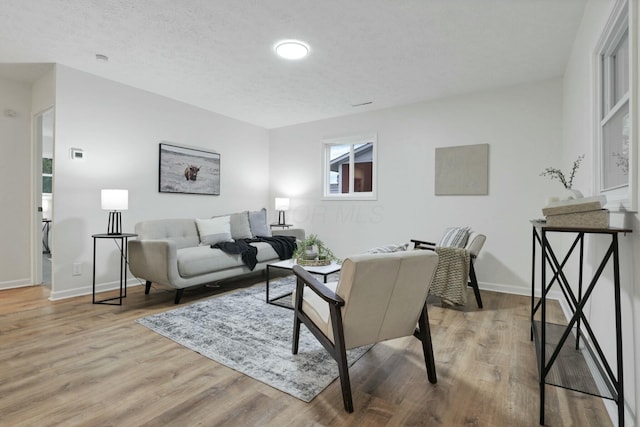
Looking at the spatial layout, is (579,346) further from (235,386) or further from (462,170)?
(462,170)

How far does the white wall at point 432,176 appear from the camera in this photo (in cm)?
385

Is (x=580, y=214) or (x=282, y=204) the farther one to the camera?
(x=282, y=204)

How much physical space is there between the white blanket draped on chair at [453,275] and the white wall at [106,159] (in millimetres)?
3466

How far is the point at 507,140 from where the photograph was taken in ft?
13.1

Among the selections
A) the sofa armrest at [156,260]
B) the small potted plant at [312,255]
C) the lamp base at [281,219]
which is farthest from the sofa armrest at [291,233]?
the sofa armrest at [156,260]

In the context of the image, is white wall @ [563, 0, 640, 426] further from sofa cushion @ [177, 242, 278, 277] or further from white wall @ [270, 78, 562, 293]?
sofa cushion @ [177, 242, 278, 277]

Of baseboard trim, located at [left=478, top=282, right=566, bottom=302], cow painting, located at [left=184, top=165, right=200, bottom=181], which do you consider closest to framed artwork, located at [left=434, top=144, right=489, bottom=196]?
baseboard trim, located at [left=478, top=282, right=566, bottom=302]

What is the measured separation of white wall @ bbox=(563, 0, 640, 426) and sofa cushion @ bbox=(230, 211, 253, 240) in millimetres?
3816

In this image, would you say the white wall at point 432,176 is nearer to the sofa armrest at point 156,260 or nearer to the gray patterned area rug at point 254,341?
the gray patterned area rug at point 254,341

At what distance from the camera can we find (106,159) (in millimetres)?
3898

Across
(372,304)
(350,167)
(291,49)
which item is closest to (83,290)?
(291,49)

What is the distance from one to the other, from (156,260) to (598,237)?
144 inches

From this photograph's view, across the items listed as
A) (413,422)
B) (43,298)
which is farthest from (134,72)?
(413,422)

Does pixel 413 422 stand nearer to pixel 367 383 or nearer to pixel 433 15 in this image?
pixel 367 383
